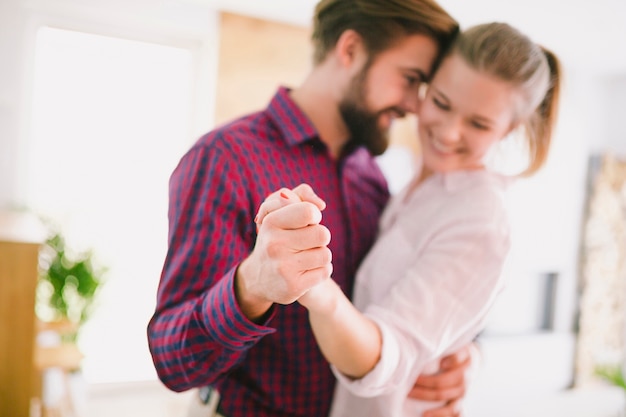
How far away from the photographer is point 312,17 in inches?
17.3

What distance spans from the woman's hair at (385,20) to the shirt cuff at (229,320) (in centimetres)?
23

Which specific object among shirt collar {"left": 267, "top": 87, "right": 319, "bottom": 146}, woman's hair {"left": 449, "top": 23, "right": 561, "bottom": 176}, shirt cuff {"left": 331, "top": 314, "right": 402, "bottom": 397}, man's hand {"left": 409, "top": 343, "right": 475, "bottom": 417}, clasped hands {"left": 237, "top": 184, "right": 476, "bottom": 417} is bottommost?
man's hand {"left": 409, "top": 343, "right": 475, "bottom": 417}

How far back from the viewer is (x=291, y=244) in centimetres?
24

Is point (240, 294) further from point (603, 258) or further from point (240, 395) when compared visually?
point (603, 258)

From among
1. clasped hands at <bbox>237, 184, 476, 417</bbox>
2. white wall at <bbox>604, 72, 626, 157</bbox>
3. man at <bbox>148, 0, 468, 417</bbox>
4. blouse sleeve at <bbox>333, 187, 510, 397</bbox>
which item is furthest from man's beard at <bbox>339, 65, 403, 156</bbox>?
white wall at <bbox>604, 72, 626, 157</bbox>

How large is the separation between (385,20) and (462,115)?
0.31 feet

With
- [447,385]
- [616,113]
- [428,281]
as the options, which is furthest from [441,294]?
[616,113]

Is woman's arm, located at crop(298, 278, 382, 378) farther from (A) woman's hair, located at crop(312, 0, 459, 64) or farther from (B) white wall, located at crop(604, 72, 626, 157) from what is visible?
(B) white wall, located at crop(604, 72, 626, 157)

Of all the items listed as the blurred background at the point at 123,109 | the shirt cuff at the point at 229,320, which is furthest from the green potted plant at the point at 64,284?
the shirt cuff at the point at 229,320

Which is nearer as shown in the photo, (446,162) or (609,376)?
(446,162)

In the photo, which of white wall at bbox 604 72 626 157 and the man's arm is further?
white wall at bbox 604 72 626 157

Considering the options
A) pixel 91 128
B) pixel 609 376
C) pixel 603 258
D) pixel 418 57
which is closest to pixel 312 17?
pixel 418 57

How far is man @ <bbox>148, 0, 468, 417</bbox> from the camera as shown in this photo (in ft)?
1.14

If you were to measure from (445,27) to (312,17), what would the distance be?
107 millimetres
